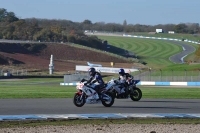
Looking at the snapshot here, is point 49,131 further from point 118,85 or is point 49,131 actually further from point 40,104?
point 118,85

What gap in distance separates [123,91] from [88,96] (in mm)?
3361

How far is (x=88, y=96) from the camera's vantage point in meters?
23.2

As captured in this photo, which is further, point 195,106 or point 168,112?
point 195,106

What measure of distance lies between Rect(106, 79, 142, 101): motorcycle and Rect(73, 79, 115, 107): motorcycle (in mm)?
1199

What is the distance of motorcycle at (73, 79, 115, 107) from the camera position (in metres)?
23.0

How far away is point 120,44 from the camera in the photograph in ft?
510

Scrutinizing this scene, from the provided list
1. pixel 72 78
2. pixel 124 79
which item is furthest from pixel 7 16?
pixel 124 79

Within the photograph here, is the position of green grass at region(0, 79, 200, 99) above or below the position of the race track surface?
below

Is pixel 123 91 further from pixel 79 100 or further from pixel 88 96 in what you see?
pixel 79 100

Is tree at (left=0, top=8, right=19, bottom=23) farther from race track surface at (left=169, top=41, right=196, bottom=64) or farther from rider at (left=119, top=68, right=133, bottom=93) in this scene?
rider at (left=119, top=68, right=133, bottom=93)

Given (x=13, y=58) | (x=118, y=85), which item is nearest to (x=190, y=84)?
(x=118, y=85)

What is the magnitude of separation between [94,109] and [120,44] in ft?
438

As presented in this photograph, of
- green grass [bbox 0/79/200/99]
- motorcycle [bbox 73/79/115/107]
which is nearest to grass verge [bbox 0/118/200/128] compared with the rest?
motorcycle [bbox 73/79/115/107]

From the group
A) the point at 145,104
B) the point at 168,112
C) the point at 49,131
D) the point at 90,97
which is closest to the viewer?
the point at 49,131
